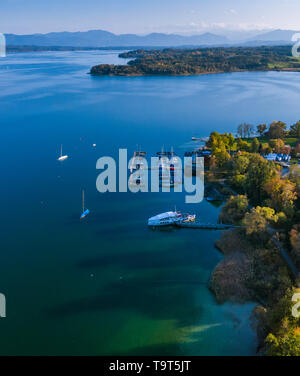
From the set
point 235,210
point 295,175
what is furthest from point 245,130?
point 235,210

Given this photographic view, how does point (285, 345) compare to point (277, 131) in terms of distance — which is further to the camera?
point (277, 131)

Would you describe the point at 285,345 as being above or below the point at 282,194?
below

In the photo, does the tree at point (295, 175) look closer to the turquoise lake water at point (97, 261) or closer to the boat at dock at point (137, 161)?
the turquoise lake water at point (97, 261)

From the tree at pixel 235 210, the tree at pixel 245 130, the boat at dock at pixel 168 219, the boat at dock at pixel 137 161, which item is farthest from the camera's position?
the tree at pixel 245 130

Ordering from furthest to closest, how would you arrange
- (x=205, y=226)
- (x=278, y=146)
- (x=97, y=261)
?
(x=278, y=146)
(x=205, y=226)
(x=97, y=261)

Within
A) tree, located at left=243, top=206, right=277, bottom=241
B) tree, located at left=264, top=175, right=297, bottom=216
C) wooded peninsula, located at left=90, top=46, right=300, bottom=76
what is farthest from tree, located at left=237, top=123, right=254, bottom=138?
wooded peninsula, located at left=90, top=46, right=300, bottom=76

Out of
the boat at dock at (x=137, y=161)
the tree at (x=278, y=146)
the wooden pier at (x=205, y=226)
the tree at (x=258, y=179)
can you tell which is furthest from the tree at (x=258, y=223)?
the tree at (x=278, y=146)

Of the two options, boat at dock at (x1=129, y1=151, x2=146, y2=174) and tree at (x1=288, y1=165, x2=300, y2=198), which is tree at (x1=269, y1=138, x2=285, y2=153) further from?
boat at dock at (x1=129, y1=151, x2=146, y2=174)

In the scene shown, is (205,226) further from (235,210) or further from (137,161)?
(137,161)

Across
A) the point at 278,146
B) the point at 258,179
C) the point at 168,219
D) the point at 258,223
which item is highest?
the point at 278,146

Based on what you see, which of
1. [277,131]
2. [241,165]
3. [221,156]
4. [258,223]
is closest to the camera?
[258,223]

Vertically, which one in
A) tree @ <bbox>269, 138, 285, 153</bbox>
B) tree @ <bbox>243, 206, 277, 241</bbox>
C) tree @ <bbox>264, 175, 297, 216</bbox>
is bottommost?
tree @ <bbox>243, 206, 277, 241</bbox>

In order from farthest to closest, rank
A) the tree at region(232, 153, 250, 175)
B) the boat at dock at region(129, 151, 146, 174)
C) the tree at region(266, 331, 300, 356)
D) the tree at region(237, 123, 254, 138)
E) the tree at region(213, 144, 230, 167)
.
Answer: the tree at region(237, 123, 254, 138) → the boat at dock at region(129, 151, 146, 174) → the tree at region(213, 144, 230, 167) → the tree at region(232, 153, 250, 175) → the tree at region(266, 331, 300, 356)
